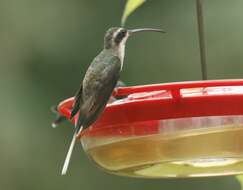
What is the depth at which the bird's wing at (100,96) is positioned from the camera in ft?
9.59

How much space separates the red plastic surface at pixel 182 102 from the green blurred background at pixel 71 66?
14.3ft

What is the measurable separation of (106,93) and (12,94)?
5073 millimetres

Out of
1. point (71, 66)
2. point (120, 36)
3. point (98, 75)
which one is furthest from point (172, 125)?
point (71, 66)

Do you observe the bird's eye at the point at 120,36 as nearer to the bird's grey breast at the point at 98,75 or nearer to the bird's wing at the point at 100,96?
the bird's grey breast at the point at 98,75

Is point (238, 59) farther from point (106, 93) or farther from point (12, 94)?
point (106, 93)

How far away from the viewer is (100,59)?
3.38 metres

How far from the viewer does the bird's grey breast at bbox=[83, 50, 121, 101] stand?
3.09 metres

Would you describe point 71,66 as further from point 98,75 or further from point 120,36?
point 98,75

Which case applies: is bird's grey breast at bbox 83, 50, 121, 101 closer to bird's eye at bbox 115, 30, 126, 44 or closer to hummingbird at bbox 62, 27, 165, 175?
hummingbird at bbox 62, 27, 165, 175

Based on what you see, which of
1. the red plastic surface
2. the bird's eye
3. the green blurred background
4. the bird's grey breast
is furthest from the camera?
the green blurred background

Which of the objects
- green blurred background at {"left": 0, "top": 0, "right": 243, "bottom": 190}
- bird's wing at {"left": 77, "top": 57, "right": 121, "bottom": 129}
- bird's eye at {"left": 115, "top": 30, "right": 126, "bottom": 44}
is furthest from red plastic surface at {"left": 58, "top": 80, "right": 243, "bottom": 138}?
green blurred background at {"left": 0, "top": 0, "right": 243, "bottom": 190}

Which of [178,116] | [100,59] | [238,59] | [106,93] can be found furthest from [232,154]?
[238,59]

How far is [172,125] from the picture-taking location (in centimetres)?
277

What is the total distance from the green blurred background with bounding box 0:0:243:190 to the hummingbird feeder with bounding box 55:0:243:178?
4286 mm
